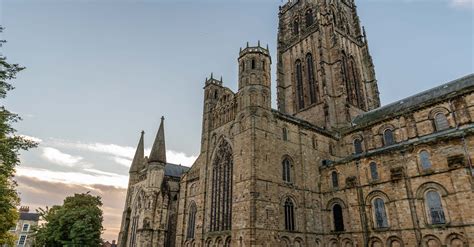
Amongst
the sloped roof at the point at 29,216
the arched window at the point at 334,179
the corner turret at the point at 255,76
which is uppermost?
the corner turret at the point at 255,76

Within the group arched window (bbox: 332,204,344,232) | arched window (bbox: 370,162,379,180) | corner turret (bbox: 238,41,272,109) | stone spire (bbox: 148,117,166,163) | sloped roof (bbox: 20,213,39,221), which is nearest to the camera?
arched window (bbox: 370,162,379,180)

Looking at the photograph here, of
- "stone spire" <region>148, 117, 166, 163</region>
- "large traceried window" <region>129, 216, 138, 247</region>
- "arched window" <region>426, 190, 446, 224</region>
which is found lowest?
"large traceried window" <region>129, 216, 138, 247</region>

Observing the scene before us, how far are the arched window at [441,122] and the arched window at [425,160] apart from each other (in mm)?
4618

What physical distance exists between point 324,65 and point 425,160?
65.7ft

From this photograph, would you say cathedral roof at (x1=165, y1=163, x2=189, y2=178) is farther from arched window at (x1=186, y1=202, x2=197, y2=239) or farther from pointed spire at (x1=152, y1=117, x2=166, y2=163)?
arched window at (x1=186, y1=202, x2=197, y2=239)

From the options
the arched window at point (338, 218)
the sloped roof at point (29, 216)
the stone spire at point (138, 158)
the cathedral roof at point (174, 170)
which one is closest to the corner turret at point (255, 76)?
the arched window at point (338, 218)

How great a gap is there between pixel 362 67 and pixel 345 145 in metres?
17.7

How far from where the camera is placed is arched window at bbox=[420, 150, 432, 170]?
22617 millimetres

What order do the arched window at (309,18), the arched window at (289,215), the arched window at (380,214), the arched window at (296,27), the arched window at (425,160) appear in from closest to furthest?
the arched window at (425,160)
the arched window at (380,214)
the arched window at (289,215)
the arched window at (309,18)
the arched window at (296,27)

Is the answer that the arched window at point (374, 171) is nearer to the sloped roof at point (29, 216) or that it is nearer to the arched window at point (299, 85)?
the arched window at point (299, 85)

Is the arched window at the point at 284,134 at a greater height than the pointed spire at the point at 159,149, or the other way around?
the pointed spire at the point at 159,149

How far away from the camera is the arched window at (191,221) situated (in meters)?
31.7

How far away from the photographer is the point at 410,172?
23.3 m

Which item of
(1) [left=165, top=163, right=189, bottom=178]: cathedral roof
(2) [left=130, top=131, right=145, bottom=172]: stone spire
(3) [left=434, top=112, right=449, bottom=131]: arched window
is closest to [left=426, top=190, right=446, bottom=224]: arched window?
(3) [left=434, top=112, right=449, bottom=131]: arched window
